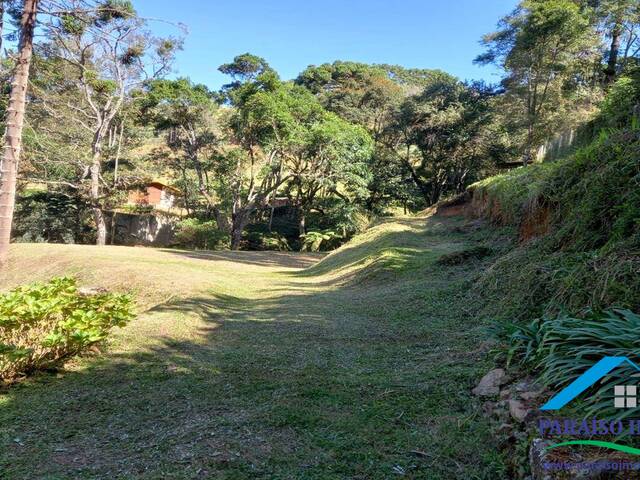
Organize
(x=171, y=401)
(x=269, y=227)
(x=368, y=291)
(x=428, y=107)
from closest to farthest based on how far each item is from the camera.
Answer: (x=171, y=401) → (x=368, y=291) → (x=428, y=107) → (x=269, y=227)

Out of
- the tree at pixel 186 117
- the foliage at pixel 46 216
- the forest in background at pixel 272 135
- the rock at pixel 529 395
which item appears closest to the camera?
the rock at pixel 529 395

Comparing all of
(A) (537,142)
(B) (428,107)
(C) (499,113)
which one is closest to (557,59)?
(A) (537,142)

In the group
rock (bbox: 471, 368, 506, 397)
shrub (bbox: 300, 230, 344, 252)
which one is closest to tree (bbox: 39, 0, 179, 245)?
shrub (bbox: 300, 230, 344, 252)

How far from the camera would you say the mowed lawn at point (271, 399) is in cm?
222

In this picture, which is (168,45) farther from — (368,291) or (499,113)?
(368,291)

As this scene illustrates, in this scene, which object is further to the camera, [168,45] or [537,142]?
[168,45]

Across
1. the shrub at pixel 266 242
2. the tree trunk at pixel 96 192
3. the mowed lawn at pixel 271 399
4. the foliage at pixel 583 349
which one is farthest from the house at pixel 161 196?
the foliage at pixel 583 349

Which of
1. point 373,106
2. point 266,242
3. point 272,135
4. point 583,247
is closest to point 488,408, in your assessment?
point 583,247

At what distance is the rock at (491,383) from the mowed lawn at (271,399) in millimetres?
75

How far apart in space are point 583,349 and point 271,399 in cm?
197

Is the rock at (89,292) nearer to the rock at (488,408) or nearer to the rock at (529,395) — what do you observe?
the rock at (488,408)

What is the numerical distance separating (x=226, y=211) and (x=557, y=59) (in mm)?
16116

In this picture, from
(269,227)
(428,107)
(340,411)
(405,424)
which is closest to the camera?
(405,424)

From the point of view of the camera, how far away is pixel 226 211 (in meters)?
22.8
